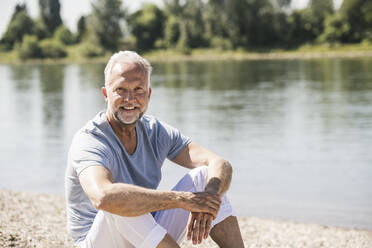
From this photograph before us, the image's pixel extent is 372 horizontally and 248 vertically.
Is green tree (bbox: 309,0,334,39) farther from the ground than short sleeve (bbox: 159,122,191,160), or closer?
farther from the ground

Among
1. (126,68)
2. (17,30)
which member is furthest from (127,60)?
(17,30)

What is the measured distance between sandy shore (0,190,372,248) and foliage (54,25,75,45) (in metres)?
103

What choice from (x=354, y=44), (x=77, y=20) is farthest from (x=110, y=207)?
(x=77, y=20)

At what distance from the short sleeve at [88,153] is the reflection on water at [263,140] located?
4.54 meters

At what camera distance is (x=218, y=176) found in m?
3.83

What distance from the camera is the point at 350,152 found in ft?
38.4

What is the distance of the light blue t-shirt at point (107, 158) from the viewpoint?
3.45 metres

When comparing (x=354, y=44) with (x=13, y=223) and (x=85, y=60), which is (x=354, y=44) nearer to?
(x=85, y=60)

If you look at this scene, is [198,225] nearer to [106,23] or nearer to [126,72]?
[126,72]

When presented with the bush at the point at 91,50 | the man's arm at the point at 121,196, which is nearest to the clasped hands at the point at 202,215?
the man's arm at the point at 121,196

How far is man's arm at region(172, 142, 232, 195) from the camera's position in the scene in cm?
375

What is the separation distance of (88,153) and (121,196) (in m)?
0.46

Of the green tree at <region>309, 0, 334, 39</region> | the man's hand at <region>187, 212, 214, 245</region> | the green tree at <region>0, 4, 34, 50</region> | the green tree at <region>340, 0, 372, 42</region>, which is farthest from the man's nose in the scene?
the green tree at <region>0, 4, 34, 50</region>

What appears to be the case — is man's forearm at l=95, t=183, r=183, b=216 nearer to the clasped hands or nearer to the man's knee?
the man's knee
